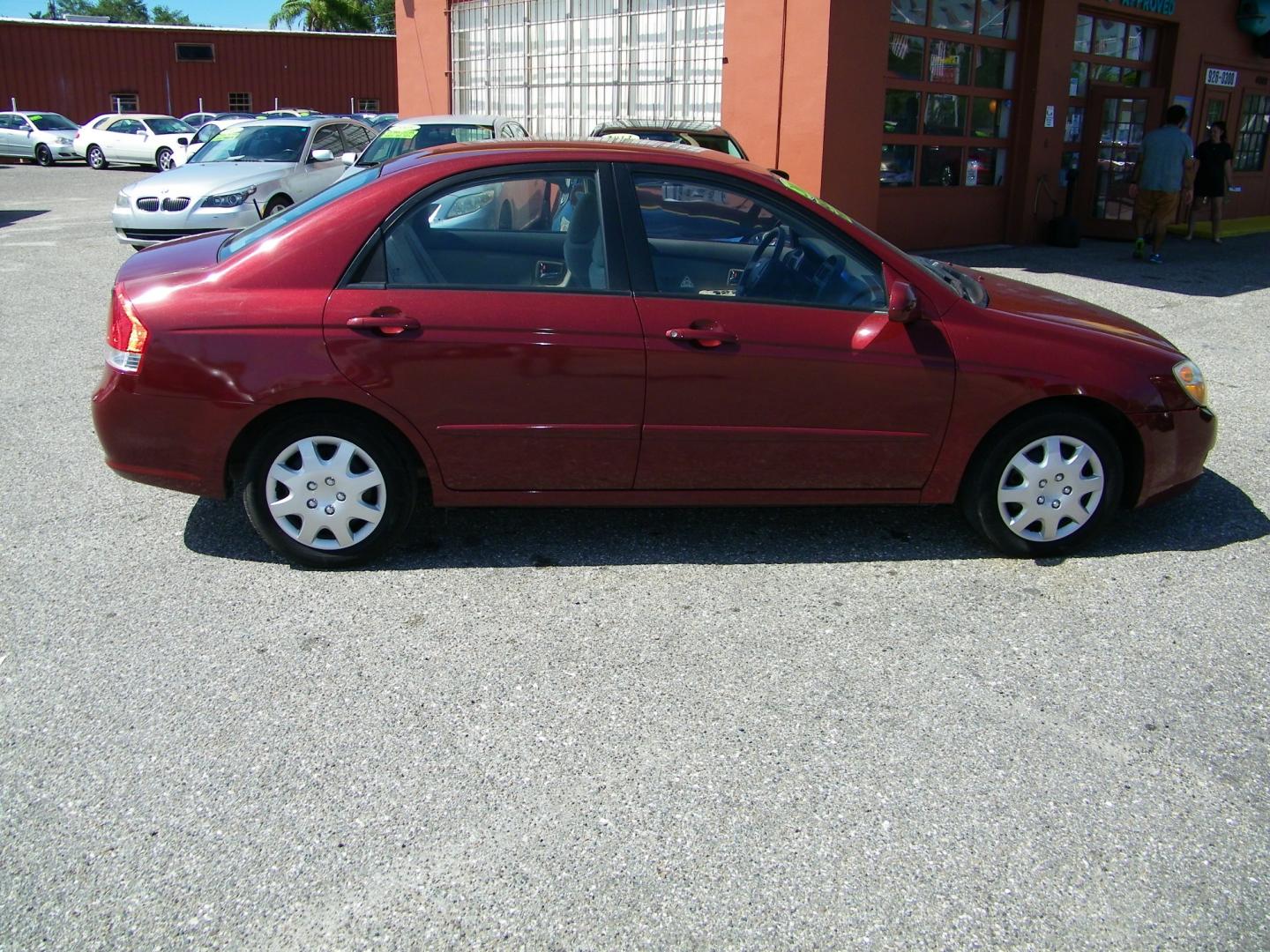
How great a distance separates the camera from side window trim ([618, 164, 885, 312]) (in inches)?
165

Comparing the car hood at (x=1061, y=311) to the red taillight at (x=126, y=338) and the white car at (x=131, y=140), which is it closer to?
the red taillight at (x=126, y=338)

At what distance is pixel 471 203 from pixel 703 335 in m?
1.07

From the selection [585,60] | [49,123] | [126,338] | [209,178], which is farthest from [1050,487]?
[49,123]

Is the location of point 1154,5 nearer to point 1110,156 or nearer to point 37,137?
point 1110,156

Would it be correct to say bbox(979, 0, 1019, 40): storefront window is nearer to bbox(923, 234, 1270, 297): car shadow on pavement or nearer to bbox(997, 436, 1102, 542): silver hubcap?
bbox(923, 234, 1270, 297): car shadow on pavement

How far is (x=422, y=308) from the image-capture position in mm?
4078

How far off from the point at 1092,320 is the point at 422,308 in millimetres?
2821

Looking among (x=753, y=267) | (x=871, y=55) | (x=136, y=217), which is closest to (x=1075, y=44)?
(x=871, y=55)

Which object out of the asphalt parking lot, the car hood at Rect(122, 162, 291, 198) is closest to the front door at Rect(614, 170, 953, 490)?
the asphalt parking lot

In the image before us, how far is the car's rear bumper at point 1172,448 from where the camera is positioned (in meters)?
4.50

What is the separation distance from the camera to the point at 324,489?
418 cm

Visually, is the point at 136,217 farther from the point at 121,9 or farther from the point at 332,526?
the point at 121,9

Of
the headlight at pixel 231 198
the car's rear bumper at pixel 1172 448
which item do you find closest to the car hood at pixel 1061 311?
the car's rear bumper at pixel 1172 448

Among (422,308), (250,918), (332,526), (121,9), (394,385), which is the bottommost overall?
(250,918)
